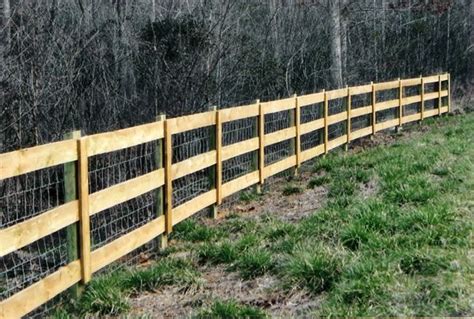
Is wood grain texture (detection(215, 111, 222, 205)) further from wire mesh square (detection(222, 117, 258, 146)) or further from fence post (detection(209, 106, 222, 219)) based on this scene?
wire mesh square (detection(222, 117, 258, 146))

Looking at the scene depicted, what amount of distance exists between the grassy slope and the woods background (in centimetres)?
388

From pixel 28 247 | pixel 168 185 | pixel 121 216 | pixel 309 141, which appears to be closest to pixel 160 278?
pixel 168 185

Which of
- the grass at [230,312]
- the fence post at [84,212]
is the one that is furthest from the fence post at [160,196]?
the grass at [230,312]

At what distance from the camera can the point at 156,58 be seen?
13.5 metres

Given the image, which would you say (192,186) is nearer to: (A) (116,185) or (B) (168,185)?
(B) (168,185)

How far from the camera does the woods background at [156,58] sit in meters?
9.86

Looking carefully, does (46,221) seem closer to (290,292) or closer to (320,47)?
(290,292)

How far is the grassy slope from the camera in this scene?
457cm

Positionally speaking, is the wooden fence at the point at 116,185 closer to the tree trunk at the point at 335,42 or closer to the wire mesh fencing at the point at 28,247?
the wire mesh fencing at the point at 28,247

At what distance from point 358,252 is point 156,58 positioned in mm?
8792

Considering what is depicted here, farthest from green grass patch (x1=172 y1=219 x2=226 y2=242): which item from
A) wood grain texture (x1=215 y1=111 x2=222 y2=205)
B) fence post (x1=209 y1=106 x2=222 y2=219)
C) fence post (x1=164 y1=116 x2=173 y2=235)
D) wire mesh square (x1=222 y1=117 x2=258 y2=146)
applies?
wire mesh square (x1=222 y1=117 x2=258 y2=146)

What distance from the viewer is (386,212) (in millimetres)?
6668

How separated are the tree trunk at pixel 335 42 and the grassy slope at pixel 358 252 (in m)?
8.31

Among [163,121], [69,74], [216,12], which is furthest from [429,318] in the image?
[216,12]
